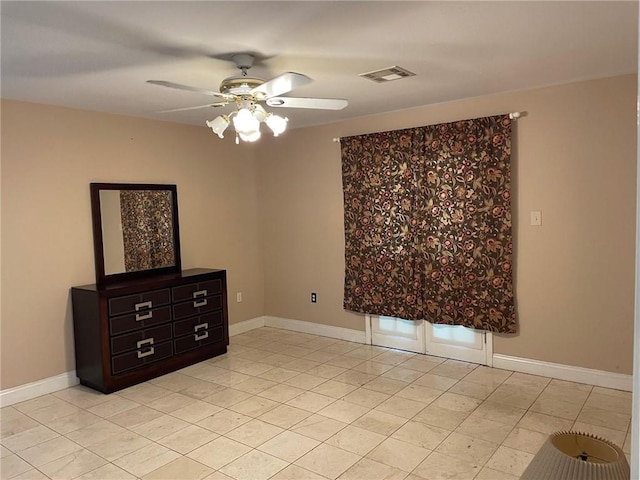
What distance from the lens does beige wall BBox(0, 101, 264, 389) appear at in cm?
361

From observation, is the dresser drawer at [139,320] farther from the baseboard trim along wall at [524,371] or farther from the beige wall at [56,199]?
the baseboard trim along wall at [524,371]

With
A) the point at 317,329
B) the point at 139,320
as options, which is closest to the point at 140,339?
the point at 139,320

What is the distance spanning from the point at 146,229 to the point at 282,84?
103 inches

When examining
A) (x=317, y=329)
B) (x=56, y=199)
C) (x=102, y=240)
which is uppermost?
(x=56, y=199)

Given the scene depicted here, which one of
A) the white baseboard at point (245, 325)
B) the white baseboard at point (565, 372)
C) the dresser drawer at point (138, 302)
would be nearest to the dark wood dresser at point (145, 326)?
the dresser drawer at point (138, 302)

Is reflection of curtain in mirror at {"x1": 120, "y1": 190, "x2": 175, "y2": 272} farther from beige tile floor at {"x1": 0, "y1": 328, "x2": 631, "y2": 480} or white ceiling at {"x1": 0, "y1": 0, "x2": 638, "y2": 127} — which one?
beige tile floor at {"x1": 0, "y1": 328, "x2": 631, "y2": 480}

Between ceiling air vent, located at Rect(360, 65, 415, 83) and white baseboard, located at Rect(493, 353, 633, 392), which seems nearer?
ceiling air vent, located at Rect(360, 65, 415, 83)

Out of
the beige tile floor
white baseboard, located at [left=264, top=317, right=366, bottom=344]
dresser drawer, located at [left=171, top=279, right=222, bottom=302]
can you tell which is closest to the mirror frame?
dresser drawer, located at [left=171, top=279, right=222, bottom=302]

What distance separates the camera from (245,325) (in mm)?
→ 5555

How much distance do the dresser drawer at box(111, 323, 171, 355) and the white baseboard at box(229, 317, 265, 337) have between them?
128cm

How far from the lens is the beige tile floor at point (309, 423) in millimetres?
2637

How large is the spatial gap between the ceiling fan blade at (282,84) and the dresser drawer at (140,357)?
2495 mm

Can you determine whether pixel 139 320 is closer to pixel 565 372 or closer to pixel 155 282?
pixel 155 282

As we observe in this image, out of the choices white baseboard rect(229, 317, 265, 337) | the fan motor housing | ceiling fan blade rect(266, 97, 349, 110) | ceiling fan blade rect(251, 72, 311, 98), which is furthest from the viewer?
white baseboard rect(229, 317, 265, 337)
